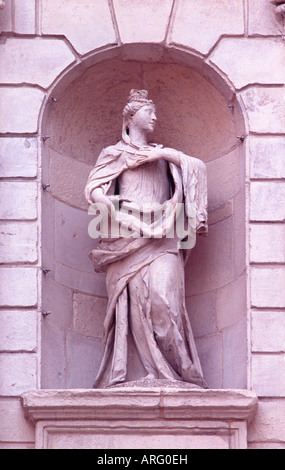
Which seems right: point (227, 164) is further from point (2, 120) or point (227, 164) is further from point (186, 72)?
point (2, 120)

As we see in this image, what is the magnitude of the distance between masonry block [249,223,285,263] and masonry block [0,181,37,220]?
147 cm

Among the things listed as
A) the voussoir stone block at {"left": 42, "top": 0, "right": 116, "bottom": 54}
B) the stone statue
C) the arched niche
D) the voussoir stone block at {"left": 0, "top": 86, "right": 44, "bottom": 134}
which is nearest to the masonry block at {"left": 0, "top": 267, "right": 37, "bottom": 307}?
the arched niche

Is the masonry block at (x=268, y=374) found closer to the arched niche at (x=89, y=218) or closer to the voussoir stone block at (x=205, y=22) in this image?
the arched niche at (x=89, y=218)

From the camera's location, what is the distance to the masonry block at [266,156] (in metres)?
12.2

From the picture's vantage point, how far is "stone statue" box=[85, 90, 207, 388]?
11969 mm

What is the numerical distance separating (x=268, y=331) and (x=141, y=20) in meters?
2.40

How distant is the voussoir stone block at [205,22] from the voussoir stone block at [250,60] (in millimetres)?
81

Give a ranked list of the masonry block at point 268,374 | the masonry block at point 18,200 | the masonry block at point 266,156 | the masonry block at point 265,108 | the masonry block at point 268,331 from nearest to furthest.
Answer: the masonry block at point 268,374
the masonry block at point 268,331
the masonry block at point 18,200
the masonry block at point 266,156
the masonry block at point 265,108

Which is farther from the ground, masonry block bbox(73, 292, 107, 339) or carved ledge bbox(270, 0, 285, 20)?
carved ledge bbox(270, 0, 285, 20)

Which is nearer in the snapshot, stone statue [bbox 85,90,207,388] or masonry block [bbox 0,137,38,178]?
stone statue [bbox 85,90,207,388]

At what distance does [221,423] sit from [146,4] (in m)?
3.06

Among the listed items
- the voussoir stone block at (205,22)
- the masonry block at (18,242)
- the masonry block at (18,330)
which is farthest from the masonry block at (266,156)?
the masonry block at (18,330)

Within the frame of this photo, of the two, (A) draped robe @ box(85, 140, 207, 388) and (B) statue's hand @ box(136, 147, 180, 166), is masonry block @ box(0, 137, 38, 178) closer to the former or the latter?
(A) draped robe @ box(85, 140, 207, 388)

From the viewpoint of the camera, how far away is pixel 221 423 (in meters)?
11.6
